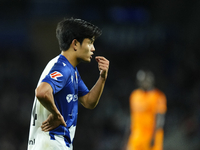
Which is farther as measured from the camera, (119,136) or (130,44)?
(130,44)

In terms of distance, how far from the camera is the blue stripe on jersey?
2.29 m

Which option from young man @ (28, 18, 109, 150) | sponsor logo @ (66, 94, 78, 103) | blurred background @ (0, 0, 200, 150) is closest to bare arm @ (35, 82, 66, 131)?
young man @ (28, 18, 109, 150)

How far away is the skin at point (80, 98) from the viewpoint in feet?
7.14

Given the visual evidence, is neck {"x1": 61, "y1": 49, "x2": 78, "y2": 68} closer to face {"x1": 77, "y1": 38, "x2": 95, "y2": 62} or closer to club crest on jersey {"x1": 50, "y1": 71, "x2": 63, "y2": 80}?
face {"x1": 77, "y1": 38, "x2": 95, "y2": 62}

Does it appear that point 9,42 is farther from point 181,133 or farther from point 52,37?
point 181,133

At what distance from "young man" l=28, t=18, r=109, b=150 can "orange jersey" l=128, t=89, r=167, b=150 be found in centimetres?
413

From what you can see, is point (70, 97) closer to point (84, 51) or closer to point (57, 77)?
point (57, 77)

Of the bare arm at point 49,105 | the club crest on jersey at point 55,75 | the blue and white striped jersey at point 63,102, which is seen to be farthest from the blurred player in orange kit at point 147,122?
the club crest on jersey at point 55,75

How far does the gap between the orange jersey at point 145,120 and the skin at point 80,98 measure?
13.1 feet

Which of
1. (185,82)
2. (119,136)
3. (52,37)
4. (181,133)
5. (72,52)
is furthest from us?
(52,37)

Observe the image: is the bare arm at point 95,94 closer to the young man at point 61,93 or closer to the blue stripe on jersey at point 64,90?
the young man at point 61,93

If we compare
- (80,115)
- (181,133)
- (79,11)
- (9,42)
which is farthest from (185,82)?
(9,42)

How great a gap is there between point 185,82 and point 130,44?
8.05 ft

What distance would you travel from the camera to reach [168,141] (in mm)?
8062
